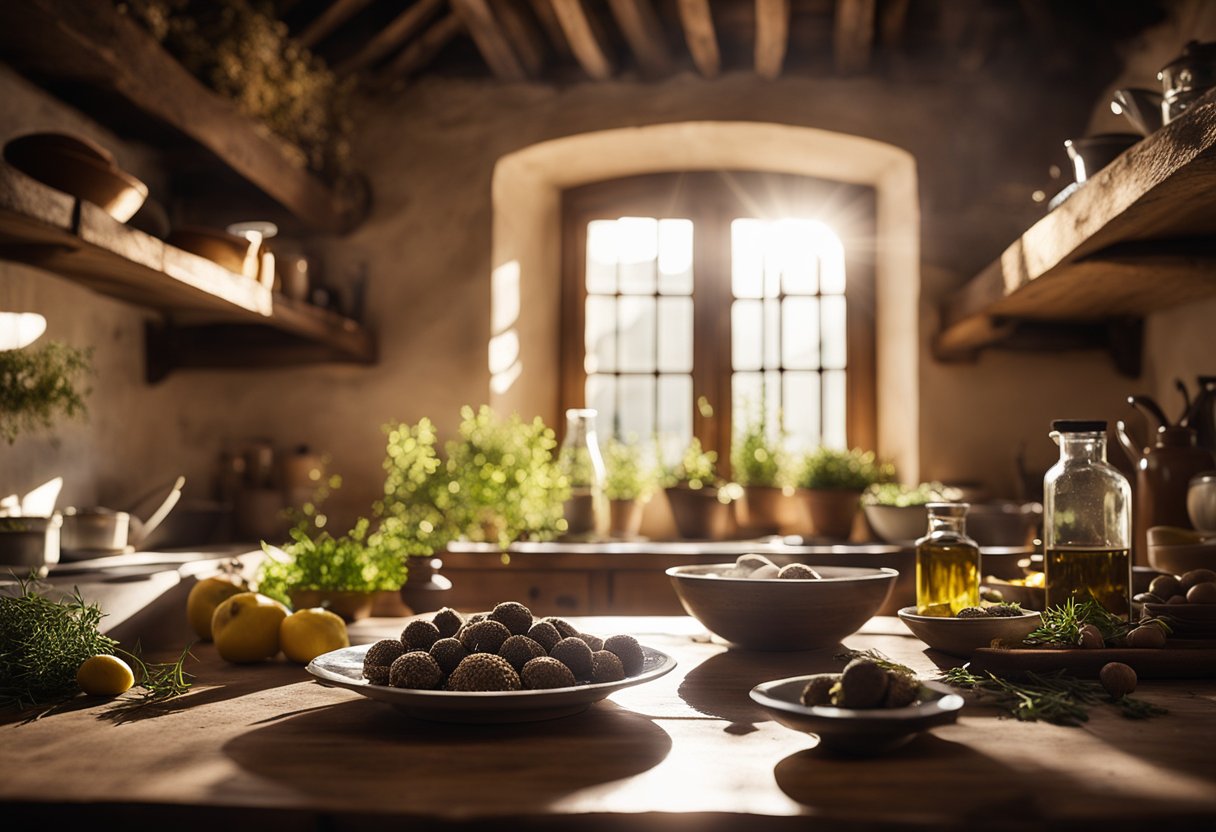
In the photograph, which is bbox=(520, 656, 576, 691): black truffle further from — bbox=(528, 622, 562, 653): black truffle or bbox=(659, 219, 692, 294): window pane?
bbox=(659, 219, 692, 294): window pane

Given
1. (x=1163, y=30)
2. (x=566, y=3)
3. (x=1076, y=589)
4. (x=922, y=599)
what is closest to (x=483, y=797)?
(x=922, y=599)

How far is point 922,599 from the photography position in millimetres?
1575

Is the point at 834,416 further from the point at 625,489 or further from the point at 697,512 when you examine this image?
the point at 625,489

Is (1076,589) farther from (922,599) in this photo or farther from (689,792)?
A: (689,792)

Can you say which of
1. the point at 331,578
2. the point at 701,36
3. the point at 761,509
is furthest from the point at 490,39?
the point at 331,578

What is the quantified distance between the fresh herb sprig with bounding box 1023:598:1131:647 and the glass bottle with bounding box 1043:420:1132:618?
0.03 metres

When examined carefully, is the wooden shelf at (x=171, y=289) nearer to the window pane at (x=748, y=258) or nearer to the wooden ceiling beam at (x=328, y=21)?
the wooden ceiling beam at (x=328, y=21)

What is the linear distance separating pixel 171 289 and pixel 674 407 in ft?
6.66

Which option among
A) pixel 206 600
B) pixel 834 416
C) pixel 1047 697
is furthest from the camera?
pixel 834 416

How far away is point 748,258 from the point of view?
4160 mm

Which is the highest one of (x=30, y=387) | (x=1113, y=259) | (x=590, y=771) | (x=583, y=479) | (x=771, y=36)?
(x=771, y=36)

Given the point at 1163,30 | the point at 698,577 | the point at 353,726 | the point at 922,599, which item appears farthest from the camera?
the point at 1163,30

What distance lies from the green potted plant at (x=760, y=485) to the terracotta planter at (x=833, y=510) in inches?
7.0

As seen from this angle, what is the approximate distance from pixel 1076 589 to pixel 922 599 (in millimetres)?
220
